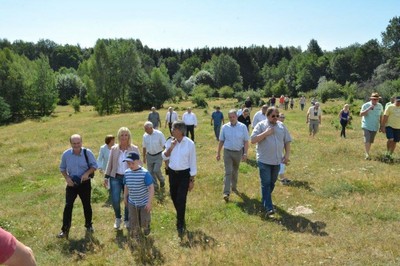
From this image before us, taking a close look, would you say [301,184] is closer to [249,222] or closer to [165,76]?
[249,222]

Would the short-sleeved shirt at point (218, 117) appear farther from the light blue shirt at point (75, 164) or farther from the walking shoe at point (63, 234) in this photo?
the walking shoe at point (63, 234)

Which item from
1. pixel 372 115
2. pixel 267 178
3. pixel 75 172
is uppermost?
pixel 372 115

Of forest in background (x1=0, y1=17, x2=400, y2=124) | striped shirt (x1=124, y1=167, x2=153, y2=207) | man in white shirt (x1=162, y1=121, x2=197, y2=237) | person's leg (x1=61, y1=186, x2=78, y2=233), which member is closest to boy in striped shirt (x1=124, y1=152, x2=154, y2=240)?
striped shirt (x1=124, y1=167, x2=153, y2=207)

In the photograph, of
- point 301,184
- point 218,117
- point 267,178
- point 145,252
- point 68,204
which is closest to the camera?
point 145,252

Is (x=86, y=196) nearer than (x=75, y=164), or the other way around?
(x=75, y=164)

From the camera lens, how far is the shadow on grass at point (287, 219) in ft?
25.0

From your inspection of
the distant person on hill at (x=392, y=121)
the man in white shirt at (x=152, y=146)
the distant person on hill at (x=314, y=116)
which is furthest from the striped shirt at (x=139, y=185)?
the distant person on hill at (x=314, y=116)

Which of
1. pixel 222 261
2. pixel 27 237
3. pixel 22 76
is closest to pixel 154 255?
pixel 222 261

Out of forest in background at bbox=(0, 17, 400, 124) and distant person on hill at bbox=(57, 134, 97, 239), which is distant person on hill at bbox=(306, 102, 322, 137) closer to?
distant person on hill at bbox=(57, 134, 97, 239)

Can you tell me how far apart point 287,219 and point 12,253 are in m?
6.57

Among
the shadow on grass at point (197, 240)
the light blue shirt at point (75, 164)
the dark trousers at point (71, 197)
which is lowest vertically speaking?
the shadow on grass at point (197, 240)

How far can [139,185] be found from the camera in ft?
22.5

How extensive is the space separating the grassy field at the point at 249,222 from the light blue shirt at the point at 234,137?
1.42 m

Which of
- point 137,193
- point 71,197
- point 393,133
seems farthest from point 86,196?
point 393,133
